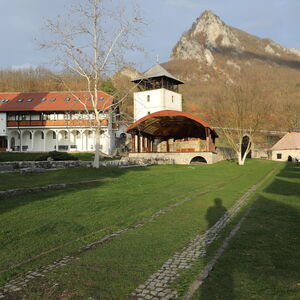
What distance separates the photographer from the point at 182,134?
46.1 m

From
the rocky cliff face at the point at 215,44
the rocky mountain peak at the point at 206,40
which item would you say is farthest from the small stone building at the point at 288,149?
the rocky cliff face at the point at 215,44

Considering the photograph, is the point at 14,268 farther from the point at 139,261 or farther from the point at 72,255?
the point at 139,261

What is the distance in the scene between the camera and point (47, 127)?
47.6 metres

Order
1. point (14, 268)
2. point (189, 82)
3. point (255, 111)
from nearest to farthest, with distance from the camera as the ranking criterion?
point (14, 268) → point (255, 111) → point (189, 82)

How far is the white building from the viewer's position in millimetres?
47281

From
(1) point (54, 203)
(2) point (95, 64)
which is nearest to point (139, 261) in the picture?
(1) point (54, 203)

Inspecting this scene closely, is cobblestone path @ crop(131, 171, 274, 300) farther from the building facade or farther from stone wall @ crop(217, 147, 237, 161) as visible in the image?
stone wall @ crop(217, 147, 237, 161)

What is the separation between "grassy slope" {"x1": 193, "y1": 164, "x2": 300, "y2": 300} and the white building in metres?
40.6

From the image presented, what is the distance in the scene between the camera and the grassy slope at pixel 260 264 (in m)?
3.93

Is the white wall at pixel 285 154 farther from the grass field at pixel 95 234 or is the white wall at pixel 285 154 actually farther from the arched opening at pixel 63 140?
the grass field at pixel 95 234

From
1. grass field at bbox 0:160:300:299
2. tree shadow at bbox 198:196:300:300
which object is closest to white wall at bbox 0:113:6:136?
grass field at bbox 0:160:300:299

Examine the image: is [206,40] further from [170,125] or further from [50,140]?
[170,125]

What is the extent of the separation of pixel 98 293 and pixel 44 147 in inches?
1874

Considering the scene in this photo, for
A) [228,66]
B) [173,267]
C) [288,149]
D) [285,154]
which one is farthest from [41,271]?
[228,66]
